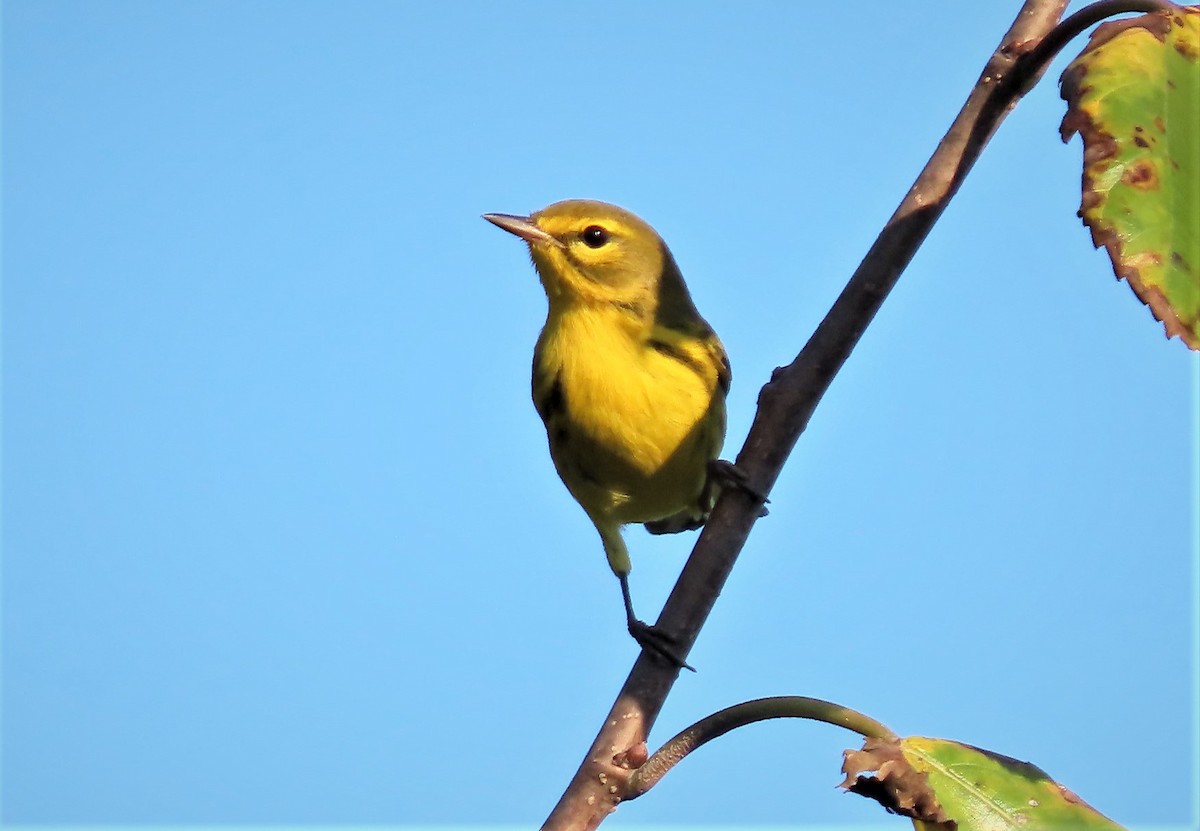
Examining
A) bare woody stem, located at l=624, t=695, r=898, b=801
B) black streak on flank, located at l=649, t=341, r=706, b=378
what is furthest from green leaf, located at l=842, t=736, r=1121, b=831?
black streak on flank, located at l=649, t=341, r=706, b=378

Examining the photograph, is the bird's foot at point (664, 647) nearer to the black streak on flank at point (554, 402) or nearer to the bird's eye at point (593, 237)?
the black streak on flank at point (554, 402)

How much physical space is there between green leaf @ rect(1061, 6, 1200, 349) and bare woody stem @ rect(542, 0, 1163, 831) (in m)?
0.27

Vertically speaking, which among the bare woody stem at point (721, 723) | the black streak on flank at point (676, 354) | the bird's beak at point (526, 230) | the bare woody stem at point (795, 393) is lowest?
the bare woody stem at point (721, 723)

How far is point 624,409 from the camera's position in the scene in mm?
4266

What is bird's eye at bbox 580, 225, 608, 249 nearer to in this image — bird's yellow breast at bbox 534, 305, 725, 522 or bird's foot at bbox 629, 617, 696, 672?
bird's yellow breast at bbox 534, 305, 725, 522

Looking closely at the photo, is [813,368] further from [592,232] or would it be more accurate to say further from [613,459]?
[592,232]

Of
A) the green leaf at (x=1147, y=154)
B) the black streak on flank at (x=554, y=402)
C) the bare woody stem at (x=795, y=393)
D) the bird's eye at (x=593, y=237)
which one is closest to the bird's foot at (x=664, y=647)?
the bare woody stem at (x=795, y=393)

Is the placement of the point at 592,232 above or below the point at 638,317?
above

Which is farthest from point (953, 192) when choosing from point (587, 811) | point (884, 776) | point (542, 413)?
point (542, 413)

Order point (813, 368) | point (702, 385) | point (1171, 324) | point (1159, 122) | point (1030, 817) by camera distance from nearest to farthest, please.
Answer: point (1171, 324)
point (1159, 122)
point (1030, 817)
point (813, 368)
point (702, 385)

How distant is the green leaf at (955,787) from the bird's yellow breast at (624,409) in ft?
7.52

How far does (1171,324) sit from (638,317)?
3109mm

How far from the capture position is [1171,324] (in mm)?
1402

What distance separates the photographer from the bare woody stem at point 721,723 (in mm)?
1982
